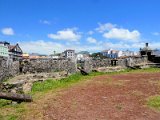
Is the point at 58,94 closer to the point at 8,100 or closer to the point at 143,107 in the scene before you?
the point at 8,100

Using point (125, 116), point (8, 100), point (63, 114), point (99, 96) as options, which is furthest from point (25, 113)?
point (99, 96)

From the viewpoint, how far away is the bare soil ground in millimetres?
9461

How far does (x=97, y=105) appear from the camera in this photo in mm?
11156

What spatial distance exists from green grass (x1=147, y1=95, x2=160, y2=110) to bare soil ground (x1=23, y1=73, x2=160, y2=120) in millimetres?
203

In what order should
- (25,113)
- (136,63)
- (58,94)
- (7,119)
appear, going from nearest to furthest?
(7,119) < (25,113) < (58,94) < (136,63)

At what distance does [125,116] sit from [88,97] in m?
3.69

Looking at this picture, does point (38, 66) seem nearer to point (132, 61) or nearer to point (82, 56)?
point (132, 61)

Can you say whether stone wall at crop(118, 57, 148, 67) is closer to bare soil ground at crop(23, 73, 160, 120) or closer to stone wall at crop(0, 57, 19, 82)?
stone wall at crop(0, 57, 19, 82)

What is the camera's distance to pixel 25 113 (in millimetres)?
9922

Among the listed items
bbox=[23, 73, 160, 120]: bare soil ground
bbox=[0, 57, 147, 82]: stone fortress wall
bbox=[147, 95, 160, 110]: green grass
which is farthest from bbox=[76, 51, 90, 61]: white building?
bbox=[147, 95, 160, 110]: green grass

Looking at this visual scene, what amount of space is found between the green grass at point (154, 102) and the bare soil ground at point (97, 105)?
0.20 m

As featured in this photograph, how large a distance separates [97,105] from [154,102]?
7.51 feet

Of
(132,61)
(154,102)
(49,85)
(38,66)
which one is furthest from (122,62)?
(154,102)

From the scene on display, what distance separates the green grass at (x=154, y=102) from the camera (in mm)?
10832
